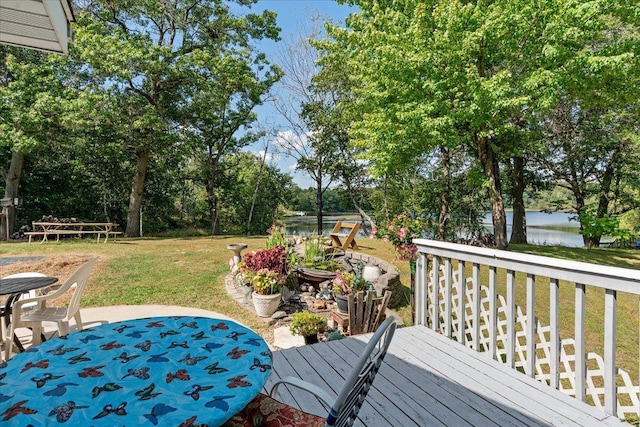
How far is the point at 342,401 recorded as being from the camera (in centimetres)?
89

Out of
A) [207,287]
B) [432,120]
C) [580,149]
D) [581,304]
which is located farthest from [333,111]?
[581,304]

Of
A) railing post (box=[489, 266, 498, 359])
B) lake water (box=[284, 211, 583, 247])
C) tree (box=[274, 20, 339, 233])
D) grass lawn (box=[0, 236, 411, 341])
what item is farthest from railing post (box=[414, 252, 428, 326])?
tree (box=[274, 20, 339, 233])

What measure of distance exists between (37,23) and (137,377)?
7.24ft

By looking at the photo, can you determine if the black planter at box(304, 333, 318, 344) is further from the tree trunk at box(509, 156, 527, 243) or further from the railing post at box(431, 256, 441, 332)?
the tree trunk at box(509, 156, 527, 243)

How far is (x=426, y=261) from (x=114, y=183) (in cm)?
1512

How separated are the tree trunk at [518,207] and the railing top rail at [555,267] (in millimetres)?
11628

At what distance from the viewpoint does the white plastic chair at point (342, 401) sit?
2.94 feet

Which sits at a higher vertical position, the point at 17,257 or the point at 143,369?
the point at 143,369

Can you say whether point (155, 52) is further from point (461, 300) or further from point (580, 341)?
point (580, 341)

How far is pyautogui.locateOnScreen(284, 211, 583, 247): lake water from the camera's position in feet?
47.5

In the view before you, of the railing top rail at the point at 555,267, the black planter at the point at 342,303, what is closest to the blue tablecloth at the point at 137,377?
the railing top rail at the point at 555,267

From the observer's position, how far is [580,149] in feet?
38.0

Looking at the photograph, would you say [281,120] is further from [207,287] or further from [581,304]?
[581,304]

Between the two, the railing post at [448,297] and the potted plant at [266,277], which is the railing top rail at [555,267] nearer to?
the railing post at [448,297]
